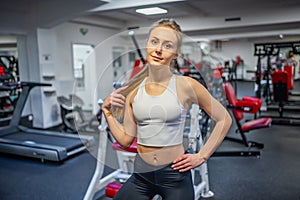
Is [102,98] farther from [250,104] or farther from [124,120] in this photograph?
[250,104]

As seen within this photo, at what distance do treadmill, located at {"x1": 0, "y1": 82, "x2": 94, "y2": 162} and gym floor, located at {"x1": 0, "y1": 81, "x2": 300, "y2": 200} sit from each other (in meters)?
0.12

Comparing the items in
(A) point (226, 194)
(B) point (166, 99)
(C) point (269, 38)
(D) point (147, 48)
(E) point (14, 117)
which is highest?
(C) point (269, 38)

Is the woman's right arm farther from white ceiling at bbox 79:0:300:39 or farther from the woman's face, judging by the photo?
white ceiling at bbox 79:0:300:39

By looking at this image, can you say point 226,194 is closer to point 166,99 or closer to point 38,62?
point 166,99

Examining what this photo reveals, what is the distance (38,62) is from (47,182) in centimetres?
311

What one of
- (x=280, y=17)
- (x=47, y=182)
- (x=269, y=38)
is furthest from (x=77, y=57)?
(x=269, y=38)

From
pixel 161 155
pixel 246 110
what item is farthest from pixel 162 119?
pixel 246 110

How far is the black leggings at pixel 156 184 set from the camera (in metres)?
1.20

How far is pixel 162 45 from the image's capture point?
1.15m

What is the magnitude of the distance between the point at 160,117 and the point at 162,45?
30 cm

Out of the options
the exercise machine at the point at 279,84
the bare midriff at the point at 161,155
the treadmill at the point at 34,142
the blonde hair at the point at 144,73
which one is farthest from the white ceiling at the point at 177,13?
the bare midriff at the point at 161,155

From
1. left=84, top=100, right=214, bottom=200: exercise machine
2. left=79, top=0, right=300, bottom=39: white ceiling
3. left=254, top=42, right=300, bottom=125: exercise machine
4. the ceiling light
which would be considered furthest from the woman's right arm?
left=254, top=42, right=300, bottom=125: exercise machine

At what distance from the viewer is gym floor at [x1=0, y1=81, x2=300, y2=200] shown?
9.61 feet

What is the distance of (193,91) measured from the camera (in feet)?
3.87
